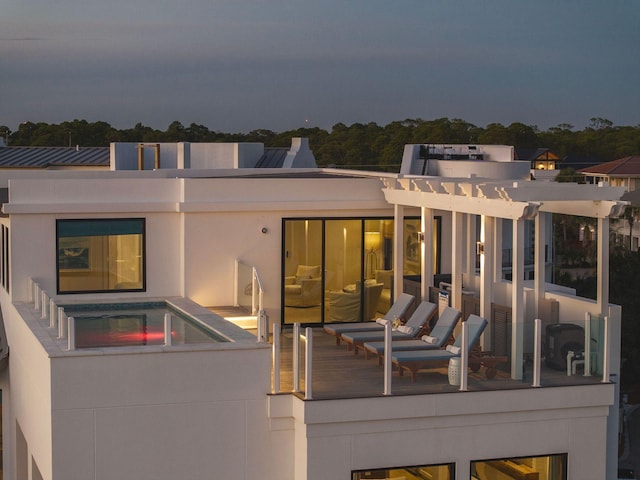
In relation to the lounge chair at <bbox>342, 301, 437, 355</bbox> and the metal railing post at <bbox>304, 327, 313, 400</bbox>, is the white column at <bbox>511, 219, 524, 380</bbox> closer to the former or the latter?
the lounge chair at <bbox>342, 301, 437, 355</bbox>

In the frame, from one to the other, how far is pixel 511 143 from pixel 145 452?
80623 mm

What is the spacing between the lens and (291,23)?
51.4 meters

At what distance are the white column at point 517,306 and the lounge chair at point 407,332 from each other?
1.93 metres

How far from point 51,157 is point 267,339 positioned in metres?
35.9

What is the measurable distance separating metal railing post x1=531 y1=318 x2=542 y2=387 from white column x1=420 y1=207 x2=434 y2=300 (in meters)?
4.43

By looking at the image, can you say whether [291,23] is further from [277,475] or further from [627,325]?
[277,475]

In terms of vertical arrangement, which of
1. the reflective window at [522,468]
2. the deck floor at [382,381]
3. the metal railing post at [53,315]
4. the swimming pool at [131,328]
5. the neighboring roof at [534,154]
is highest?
the neighboring roof at [534,154]

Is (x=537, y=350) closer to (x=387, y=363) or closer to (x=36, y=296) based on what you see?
(x=387, y=363)

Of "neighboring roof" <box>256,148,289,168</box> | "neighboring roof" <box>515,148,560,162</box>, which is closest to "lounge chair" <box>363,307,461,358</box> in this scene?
"neighboring roof" <box>256,148,289,168</box>

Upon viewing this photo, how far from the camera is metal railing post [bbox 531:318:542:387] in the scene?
13.4 metres

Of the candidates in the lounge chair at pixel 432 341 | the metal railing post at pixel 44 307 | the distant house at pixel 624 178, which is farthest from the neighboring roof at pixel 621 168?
the metal railing post at pixel 44 307

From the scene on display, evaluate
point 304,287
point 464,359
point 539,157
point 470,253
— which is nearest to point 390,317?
point 470,253

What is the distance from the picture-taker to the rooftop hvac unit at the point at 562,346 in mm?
13789

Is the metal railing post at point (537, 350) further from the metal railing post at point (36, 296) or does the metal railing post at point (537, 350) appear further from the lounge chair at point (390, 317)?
the metal railing post at point (36, 296)
